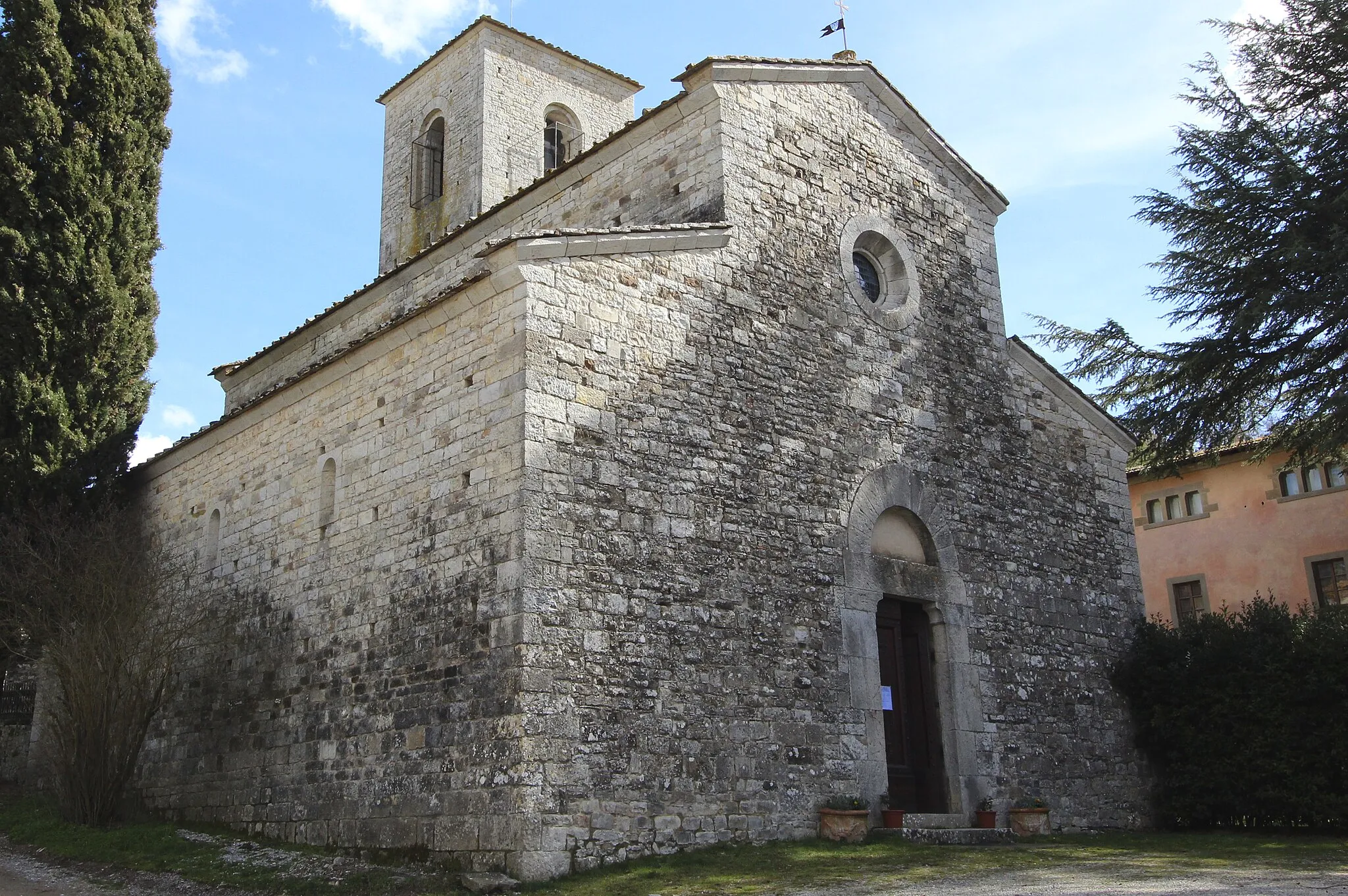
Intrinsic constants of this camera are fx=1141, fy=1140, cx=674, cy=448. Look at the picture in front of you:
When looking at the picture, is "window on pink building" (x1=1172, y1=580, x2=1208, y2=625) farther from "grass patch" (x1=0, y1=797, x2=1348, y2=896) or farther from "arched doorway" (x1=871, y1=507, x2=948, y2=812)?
"arched doorway" (x1=871, y1=507, x2=948, y2=812)

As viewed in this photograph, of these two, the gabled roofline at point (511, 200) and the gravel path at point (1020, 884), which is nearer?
the gravel path at point (1020, 884)

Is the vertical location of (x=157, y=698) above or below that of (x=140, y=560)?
below

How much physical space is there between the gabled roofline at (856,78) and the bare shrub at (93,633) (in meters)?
8.69

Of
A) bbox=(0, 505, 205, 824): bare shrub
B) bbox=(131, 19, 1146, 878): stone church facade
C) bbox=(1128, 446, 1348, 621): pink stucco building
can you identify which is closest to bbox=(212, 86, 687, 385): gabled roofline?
bbox=(131, 19, 1146, 878): stone church facade

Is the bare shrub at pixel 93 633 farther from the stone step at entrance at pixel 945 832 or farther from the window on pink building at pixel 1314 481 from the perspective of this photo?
the window on pink building at pixel 1314 481

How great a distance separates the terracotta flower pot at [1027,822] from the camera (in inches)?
470

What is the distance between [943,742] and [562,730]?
489 centimetres

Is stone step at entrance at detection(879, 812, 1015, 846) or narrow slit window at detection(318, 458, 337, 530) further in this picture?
narrow slit window at detection(318, 458, 337, 530)

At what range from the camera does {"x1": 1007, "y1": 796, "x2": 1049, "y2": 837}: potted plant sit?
471 inches

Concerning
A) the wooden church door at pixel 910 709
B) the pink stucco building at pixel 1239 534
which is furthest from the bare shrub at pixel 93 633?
the pink stucco building at pixel 1239 534

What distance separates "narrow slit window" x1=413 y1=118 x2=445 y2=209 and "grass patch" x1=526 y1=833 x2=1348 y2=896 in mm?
13660

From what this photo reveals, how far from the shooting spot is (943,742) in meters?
12.0

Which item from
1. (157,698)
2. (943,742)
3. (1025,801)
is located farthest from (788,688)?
(157,698)

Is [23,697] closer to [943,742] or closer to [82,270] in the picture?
[82,270]
